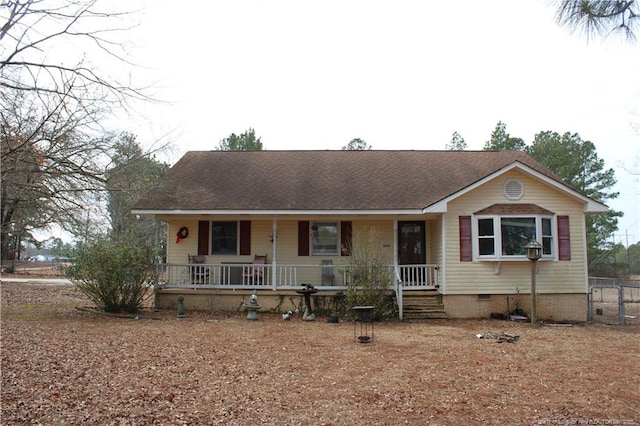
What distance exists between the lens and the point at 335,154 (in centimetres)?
1894

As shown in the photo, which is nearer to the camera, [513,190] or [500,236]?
[500,236]

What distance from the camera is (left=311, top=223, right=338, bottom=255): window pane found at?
15289 mm

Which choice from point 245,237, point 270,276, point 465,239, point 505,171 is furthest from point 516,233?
point 245,237

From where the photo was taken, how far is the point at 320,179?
1630 cm

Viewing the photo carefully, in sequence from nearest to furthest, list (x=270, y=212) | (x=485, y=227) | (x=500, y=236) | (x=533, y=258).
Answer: (x=533, y=258) → (x=500, y=236) → (x=485, y=227) → (x=270, y=212)

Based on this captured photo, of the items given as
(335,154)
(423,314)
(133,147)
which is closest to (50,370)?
(133,147)

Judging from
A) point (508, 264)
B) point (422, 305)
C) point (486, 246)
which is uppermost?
point (486, 246)

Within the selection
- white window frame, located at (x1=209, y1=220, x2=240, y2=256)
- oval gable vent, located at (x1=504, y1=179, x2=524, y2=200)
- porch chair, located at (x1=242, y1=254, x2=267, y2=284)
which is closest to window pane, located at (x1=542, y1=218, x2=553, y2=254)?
oval gable vent, located at (x1=504, y1=179, x2=524, y2=200)

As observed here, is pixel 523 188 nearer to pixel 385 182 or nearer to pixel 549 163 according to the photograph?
pixel 385 182

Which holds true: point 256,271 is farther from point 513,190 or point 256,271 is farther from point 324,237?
point 513,190

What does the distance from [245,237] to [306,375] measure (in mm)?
8783

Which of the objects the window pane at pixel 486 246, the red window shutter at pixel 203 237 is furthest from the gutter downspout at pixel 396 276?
the red window shutter at pixel 203 237

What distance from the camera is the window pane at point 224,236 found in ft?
50.3

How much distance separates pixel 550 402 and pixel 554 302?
8569mm
